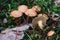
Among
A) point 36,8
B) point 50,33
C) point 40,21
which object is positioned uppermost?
point 36,8

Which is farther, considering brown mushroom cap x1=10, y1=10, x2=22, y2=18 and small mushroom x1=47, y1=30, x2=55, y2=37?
brown mushroom cap x1=10, y1=10, x2=22, y2=18

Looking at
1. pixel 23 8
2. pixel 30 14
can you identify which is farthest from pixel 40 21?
pixel 23 8

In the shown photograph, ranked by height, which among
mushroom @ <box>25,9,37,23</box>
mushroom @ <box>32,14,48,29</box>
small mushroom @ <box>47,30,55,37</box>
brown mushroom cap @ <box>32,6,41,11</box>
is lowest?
small mushroom @ <box>47,30,55,37</box>

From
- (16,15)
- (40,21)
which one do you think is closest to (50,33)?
(40,21)

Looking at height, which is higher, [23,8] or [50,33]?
[23,8]

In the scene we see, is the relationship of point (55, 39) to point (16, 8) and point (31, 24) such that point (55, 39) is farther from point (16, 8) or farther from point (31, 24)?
point (16, 8)

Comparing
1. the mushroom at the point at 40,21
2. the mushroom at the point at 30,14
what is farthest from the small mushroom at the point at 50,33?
the mushroom at the point at 30,14

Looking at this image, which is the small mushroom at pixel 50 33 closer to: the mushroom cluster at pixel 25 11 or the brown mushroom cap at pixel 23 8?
the mushroom cluster at pixel 25 11

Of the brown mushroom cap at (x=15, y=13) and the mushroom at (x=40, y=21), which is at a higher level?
the brown mushroom cap at (x=15, y=13)

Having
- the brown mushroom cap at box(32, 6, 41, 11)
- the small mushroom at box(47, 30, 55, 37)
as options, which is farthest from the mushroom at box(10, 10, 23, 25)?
the small mushroom at box(47, 30, 55, 37)

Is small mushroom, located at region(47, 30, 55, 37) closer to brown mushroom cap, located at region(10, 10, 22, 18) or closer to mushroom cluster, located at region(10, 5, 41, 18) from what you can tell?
mushroom cluster, located at region(10, 5, 41, 18)

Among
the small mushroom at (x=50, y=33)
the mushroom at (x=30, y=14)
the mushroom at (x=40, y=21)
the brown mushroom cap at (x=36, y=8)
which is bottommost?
the small mushroom at (x=50, y=33)

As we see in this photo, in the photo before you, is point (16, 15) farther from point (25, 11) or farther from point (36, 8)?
point (36, 8)

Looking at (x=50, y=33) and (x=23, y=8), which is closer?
(x=50, y=33)
